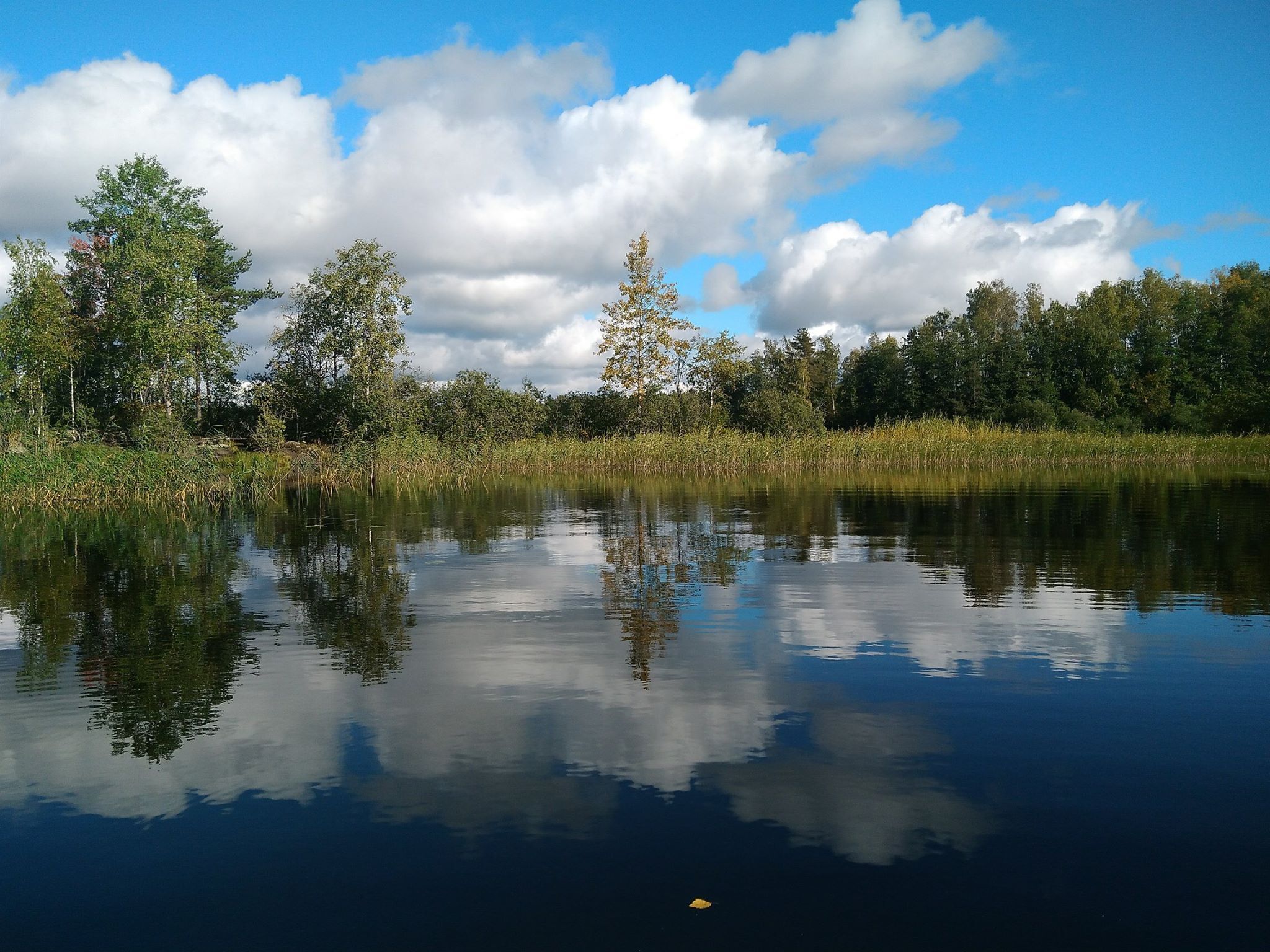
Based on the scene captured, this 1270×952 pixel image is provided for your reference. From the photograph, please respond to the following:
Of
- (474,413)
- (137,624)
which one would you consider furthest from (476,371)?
(137,624)

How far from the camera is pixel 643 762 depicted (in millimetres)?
5344

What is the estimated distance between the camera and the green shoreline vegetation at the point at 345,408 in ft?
103

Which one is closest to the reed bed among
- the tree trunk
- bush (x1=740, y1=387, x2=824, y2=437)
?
bush (x1=740, y1=387, x2=824, y2=437)

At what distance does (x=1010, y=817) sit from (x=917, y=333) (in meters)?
74.4

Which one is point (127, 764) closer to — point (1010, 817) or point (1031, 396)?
point (1010, 817)

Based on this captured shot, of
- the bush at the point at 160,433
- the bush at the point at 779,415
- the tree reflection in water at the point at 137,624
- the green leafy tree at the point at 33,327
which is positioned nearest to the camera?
the tree reflection in water at the point at 137,624

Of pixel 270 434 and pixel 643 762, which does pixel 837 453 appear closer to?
pixel 270 434

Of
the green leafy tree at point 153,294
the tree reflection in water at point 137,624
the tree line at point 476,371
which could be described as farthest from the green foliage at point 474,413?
the tree reflection in water at point 137,624

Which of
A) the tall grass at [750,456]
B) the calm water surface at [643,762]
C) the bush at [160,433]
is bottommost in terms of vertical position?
the calm water surface at [643,762]

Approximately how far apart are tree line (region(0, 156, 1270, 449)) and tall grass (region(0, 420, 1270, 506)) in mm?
2741

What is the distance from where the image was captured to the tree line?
3503 centimetres

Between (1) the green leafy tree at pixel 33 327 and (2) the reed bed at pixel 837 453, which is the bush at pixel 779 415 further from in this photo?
(1) the green leafy tree at pixel 33 327

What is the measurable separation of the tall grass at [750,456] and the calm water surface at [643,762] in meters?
23.0

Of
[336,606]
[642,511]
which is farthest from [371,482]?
[336,606]
